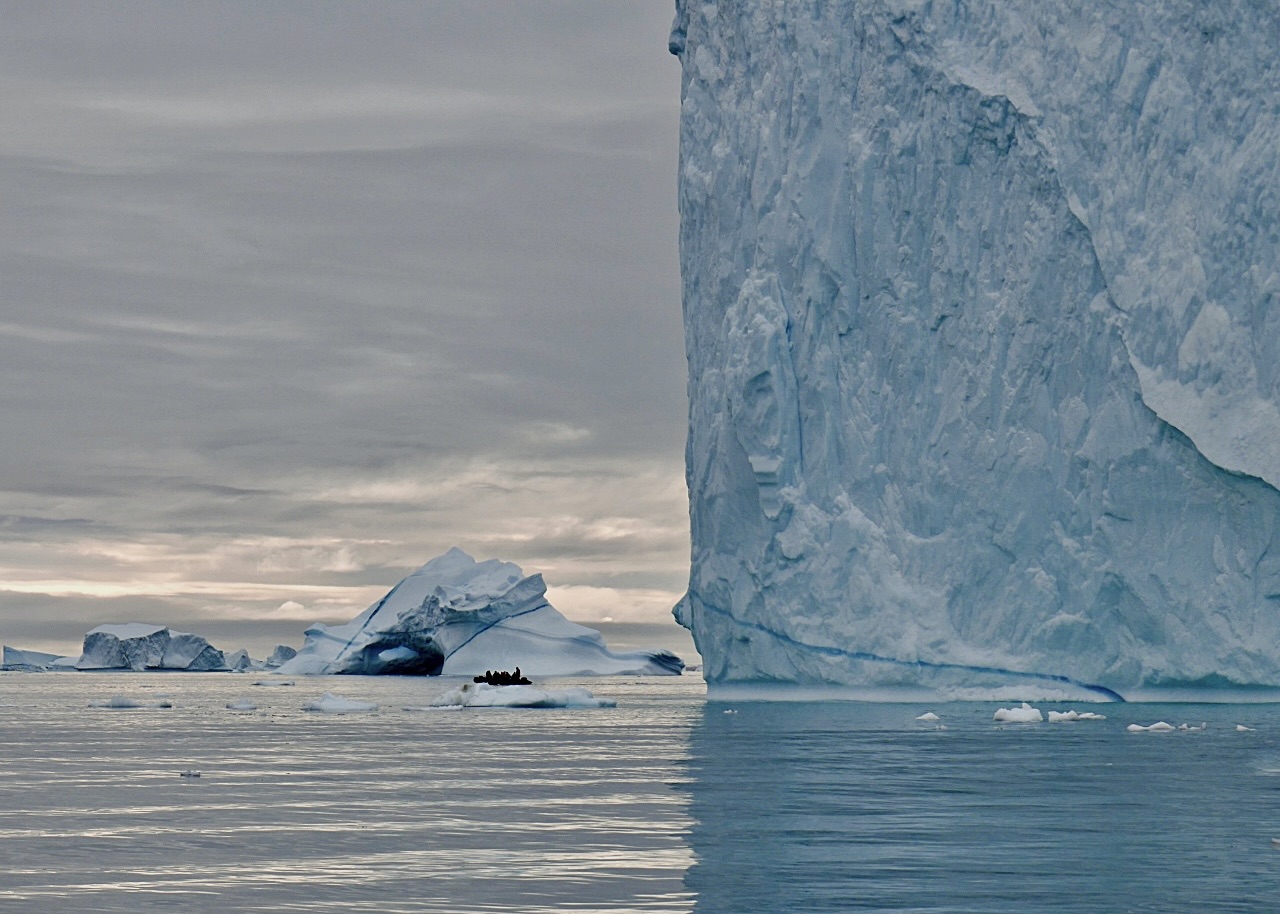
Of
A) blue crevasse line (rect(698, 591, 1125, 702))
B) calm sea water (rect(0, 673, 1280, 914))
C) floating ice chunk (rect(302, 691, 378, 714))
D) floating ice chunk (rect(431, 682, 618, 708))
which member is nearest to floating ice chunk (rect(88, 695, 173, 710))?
floating ice chunk (rect(302, 691, 378, 714))

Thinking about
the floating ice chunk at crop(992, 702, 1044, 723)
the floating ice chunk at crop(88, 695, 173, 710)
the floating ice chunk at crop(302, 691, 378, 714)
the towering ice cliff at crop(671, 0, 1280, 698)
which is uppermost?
the towering ice cliff at crop(671, 0, 1280, 698)

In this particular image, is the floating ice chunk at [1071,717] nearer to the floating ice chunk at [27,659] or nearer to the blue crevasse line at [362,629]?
the blue crevasse line at [362,629]

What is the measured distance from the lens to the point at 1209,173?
1054 inches

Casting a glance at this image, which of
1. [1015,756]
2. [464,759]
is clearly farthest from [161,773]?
[1015,756]

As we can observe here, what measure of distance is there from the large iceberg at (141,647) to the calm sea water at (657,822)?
56220 millimetres

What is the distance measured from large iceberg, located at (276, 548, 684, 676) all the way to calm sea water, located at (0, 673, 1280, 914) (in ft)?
90.2

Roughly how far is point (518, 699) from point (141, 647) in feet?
160

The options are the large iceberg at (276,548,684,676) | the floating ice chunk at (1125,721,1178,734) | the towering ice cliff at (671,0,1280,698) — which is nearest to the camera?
the floating ice chunk at (1125,721,1178,734)

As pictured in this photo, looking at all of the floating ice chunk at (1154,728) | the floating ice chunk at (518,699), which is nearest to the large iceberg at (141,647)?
the floating ice chunk at (518,699)

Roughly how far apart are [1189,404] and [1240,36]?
6.28 metres

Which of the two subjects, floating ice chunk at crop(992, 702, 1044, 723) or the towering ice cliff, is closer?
floating ice chunk at crop(992, 702, 1044, 723)

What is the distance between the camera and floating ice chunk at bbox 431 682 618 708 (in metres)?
Answer: 31.7

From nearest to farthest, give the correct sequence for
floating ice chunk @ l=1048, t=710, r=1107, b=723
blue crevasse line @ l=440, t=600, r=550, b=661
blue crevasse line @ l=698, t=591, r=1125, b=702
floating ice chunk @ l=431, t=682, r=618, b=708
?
floating ice chunk @ l=1048, t=710, r=1107, b=723
blue crevasse line @ l=698, t=591, r=1125, b=702
floating ice chunk @ l=431, t=682, r=618, b=708
blue crevasse line @ l=440, t=600, r=550, b=661

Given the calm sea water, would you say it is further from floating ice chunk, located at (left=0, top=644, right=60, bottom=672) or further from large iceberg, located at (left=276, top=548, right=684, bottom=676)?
floating ice chunk, located at (left=0, top=644, right=60, bottom=672)
